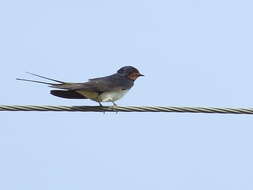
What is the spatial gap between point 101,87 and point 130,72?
3.10 ft

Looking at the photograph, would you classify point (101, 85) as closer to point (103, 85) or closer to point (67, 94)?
point (103, 85)

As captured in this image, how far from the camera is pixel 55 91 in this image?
29.5 feet

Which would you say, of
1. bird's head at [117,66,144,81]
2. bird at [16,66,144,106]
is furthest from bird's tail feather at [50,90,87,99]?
bird's head at [117,66,144,81]

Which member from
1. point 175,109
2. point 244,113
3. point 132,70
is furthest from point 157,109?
point 132,70

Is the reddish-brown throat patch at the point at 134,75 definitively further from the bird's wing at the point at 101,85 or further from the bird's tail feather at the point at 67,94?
the bird's tail feather at the point at 67,94

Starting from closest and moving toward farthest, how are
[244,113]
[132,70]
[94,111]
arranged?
1. [244,113]
2. [94,111]
3. [132,70]

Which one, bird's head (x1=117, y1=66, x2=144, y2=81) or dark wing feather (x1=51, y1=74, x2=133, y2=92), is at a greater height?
bird's head (x1=117, y1=66, x2=144, y2=81)

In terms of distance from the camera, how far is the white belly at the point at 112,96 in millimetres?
9477

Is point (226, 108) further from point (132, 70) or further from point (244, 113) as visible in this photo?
point (132, 70)

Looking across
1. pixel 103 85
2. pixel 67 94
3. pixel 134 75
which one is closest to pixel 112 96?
pixel 103 85

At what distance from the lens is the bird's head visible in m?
10.3

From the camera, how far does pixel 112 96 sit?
9.57 meters

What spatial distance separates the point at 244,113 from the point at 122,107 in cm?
116

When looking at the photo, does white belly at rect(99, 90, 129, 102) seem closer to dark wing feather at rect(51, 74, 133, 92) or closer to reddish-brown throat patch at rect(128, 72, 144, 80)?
dark wing feather at rect(51, 74, 133, 92)
